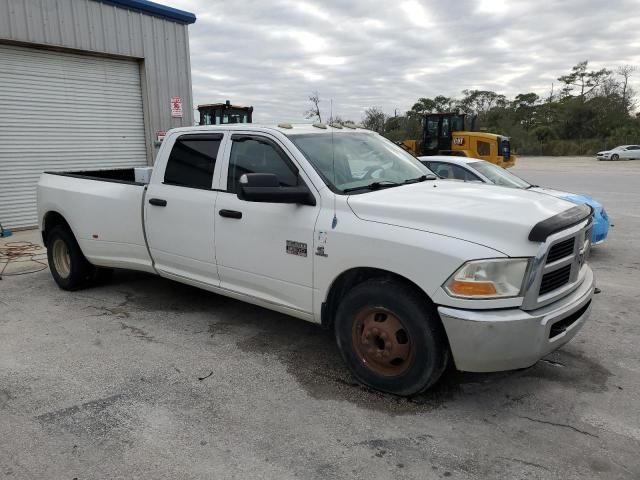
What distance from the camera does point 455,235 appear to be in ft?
10.3

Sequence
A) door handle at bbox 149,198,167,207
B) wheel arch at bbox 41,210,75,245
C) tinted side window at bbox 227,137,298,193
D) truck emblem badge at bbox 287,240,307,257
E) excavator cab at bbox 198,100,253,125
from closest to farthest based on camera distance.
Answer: truck emblem badge at bbox 287,240,307,257 < tinted side window at bbox 227,137,298,193 < door handle at bbox 149,198,167,207 < wheel arch at bbox 41,210,75,245 < excavator cab at bbox 198,100,253,125

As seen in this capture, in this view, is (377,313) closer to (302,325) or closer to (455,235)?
(455,235)

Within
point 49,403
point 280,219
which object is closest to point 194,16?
A: point 280,219

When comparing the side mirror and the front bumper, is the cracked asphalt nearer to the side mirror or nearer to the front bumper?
the front bumper

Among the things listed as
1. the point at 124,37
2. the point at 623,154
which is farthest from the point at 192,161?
the point at 623,154

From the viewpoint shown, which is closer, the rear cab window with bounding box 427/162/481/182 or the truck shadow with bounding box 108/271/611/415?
the truck shadow with bounding box 108/271/611/415

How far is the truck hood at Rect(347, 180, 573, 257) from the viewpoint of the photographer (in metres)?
3.06

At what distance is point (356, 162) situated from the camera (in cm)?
429

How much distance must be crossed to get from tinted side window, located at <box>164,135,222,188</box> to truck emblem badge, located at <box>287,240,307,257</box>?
3.74ft

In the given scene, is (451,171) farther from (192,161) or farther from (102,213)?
(102,213)

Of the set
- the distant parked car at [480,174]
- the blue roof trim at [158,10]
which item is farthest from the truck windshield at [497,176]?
the blue roof trim at [158,10]

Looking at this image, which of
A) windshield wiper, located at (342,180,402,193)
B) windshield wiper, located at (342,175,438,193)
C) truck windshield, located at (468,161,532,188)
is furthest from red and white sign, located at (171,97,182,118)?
windshield wiper, located at (342,180,402,193)

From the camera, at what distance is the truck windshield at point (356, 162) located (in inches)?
157

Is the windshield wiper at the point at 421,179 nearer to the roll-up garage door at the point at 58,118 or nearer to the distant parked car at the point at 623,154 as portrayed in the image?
the roll-up garage door at the point at 58,118
